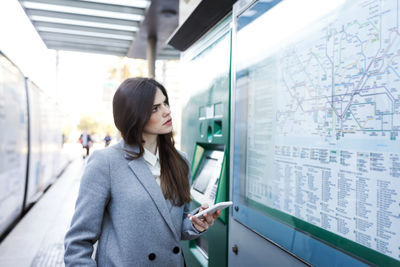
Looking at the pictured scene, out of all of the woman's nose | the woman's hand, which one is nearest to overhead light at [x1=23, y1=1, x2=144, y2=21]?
the woman's nose

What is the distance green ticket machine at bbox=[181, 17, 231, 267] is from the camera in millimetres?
2102

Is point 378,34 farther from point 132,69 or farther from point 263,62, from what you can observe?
point 132,69

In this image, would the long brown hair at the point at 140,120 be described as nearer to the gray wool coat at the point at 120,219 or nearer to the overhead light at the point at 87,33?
the gray wool coat at the point at 120,219

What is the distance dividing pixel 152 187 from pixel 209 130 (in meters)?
1.01

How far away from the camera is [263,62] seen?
1718 mm

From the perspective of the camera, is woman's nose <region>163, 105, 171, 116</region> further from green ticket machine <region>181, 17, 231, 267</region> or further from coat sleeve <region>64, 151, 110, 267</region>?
green ticket machine <region>181, 17, 231, 267</region>

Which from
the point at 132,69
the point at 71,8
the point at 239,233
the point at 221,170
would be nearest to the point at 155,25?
the point at 71,8

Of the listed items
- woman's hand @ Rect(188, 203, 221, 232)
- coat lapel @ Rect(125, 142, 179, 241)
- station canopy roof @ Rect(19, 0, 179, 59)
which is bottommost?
woman's hand @ Rect(188, 203, 221, 232)

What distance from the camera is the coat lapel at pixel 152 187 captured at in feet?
4.90

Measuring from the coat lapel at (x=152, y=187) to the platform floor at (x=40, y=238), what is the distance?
8.16ft

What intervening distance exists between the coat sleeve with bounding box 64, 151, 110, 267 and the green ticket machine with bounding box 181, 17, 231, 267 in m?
0.84

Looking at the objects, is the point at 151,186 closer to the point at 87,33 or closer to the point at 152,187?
the point at 152,187

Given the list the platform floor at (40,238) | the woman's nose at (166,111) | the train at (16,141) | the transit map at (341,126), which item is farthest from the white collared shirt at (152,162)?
the train at (16,141)

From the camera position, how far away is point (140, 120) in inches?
61.1
